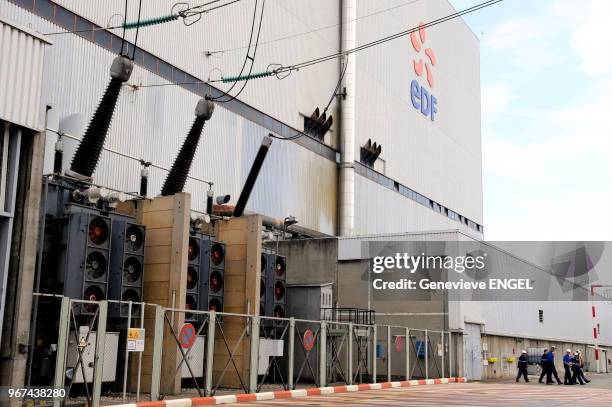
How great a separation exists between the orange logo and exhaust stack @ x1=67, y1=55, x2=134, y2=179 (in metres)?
36.0

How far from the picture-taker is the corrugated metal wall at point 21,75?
543 inches

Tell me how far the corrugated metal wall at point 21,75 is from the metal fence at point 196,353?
3.75m

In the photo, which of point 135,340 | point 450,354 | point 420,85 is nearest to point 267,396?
point 135,340

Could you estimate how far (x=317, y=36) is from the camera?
133ft

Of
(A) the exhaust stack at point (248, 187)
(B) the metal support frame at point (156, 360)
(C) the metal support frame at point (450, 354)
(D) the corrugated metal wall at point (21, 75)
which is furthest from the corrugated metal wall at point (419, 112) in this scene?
(D) the corrugated metal wall at point (21, 75)

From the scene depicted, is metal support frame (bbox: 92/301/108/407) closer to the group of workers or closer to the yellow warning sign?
the yellow warning sign

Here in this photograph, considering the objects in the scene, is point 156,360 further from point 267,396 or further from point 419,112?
point 419,112

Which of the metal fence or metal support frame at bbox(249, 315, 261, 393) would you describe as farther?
metal support frame at bbox(249, 315, 261, 393)

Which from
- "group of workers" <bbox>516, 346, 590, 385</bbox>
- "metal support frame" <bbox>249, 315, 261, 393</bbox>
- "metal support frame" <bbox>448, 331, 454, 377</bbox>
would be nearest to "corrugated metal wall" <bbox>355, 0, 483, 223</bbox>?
"metal support frame" <bbox>448, 331, 454, 377</bbox>

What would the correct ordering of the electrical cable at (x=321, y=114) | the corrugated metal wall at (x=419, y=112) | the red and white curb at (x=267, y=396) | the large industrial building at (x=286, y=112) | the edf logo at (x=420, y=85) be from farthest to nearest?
the edf logo at (x=420, y=85) → the corrugated metal wall at (x=419, y=112) → the electrical cable at (x=321, y=114) → the large industrial building at (x=286, y=112) → the red and white curb at (x=267, y=396)

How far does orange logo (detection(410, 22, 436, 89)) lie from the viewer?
5266cm

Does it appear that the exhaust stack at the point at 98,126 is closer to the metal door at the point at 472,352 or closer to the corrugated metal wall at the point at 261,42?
the corrugated metal wall at the point at 261,42

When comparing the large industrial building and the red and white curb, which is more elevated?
the large industrial building

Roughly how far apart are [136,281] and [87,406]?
4719 mm
